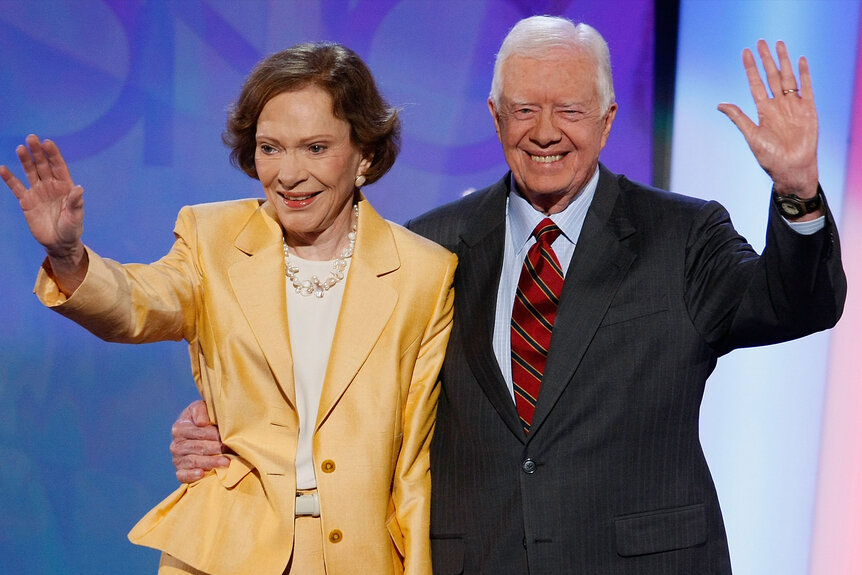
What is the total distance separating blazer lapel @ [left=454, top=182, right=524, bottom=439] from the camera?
6.91 ft

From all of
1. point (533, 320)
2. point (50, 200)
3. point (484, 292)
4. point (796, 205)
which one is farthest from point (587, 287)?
point (50, 200)

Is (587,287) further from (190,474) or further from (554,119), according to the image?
(190,474)

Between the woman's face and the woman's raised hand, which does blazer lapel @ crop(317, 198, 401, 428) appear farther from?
the woman's raised hand

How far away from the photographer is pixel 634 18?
351cm

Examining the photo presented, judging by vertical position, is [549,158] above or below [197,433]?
above

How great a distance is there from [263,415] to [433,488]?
17.7 inches

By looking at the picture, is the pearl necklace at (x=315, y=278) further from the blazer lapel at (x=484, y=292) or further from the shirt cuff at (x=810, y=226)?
the shirt cuff at (x=810, y=226)

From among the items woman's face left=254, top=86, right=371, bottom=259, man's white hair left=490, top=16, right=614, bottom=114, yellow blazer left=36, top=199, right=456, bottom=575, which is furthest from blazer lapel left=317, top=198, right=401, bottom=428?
man's white hair left=490, top=16, right=614, bottom=114

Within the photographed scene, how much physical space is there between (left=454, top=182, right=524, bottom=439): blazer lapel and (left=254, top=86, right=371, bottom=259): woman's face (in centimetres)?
35

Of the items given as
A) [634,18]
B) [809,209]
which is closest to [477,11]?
[634,18]

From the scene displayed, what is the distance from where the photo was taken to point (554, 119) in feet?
7.34

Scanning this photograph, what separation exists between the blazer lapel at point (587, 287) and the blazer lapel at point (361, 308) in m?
0.37

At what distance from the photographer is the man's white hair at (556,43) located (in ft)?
7.39

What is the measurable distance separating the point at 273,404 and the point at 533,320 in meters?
0.59
